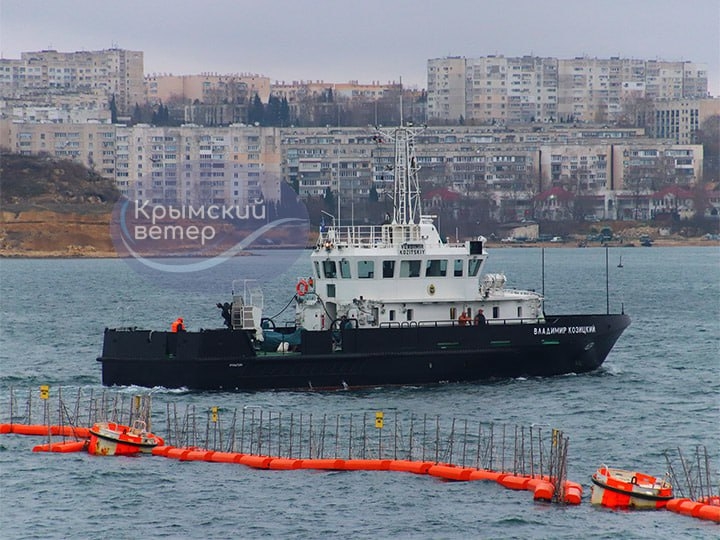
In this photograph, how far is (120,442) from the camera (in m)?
41.8

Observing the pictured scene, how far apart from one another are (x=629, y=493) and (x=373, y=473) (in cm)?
650

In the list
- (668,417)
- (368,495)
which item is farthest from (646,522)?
(668,417)

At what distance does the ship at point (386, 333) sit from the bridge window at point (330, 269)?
44 millimetres

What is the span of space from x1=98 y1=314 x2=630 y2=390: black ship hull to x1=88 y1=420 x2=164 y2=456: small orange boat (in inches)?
298

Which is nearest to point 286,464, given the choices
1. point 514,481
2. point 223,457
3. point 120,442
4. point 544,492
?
point 223,457

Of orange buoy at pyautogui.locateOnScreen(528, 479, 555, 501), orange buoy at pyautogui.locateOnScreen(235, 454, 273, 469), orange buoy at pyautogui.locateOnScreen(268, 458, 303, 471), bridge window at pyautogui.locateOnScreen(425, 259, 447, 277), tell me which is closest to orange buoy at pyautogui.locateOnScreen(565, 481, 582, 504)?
orange buoy at pyautogui.locateOnScreen(528, 479, 555, 501)

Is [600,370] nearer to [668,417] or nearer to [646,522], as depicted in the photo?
[668,417]

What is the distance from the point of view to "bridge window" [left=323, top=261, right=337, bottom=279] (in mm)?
51938

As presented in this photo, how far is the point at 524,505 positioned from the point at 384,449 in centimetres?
638

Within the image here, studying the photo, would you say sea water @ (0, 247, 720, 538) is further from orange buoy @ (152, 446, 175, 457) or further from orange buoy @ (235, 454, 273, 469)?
orange buoy @ (152, 446, 175, 457)

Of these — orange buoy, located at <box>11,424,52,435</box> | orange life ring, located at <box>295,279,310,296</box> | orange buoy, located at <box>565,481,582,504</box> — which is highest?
orange life ring, located at <box>295,279,310,296</box>

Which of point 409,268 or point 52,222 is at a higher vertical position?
point 409,268

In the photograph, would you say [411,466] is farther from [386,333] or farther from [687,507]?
[386,333]

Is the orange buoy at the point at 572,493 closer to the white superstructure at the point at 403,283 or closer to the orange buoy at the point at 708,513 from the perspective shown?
the orange buoy at the point at 708,513
